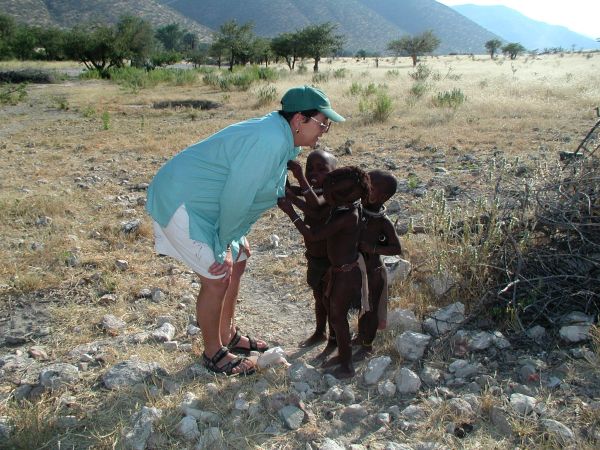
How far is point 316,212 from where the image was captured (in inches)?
98.1

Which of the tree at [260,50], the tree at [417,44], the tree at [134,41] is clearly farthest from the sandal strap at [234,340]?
the tree at [417,44]

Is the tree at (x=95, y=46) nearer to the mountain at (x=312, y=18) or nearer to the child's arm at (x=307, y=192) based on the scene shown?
the child's arm at (x=307, y=192)

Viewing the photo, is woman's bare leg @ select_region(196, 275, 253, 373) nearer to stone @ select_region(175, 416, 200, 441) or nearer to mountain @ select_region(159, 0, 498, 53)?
stone @ select_region(175, 416, 200, 441)

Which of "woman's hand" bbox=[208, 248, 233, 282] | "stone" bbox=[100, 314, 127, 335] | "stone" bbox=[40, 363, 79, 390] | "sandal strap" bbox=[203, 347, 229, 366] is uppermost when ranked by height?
"woman's hand" bbox=[208, 248, 233, 282]

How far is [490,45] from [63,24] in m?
50.4

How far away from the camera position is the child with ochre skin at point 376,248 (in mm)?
2545

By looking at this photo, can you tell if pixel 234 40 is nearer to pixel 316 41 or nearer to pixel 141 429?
pixel 316 41

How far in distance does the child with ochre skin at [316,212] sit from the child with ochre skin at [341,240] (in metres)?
0.08

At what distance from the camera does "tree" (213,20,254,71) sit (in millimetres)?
32312

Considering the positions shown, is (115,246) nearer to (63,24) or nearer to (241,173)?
(241,173)

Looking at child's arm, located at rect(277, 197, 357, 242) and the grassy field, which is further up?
child's arm, located at rect(277, 197, 357, 242)

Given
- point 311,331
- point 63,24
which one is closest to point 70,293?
point 311,331

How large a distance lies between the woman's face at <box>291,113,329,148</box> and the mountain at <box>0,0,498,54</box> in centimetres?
3415

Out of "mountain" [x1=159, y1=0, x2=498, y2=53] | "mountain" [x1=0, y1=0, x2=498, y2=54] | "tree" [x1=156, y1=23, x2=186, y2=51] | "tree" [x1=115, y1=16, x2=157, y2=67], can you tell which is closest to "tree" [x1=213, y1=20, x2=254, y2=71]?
"tree" [x1=115, y1=16, x2=157, y2=67]
